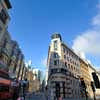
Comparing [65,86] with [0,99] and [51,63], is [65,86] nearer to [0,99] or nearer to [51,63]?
[51,63]

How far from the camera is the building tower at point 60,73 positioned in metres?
35.9

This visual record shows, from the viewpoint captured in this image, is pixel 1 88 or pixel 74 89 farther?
pixel 74 89

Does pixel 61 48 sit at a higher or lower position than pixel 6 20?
lower

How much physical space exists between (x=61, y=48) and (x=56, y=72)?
9.79 m

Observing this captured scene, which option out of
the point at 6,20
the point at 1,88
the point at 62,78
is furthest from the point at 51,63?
the point at 1,88

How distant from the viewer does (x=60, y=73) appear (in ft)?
121

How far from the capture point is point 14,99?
17.5 m

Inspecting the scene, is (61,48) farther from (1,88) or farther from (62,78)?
(1,88)

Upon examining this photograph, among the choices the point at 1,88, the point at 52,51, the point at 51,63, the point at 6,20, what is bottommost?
the point at 1,88

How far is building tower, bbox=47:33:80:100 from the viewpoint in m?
35.9

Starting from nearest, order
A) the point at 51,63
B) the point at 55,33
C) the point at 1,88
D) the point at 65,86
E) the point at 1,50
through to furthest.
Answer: the point at 1,88 → the point at 1,50 → the point at 65,86 → the point at 51,63 → the point at 55,33

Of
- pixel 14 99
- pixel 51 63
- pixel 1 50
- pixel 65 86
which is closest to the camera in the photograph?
pixel 14 99

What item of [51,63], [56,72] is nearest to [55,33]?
[51,63]

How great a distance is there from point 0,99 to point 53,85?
23.6 metres
